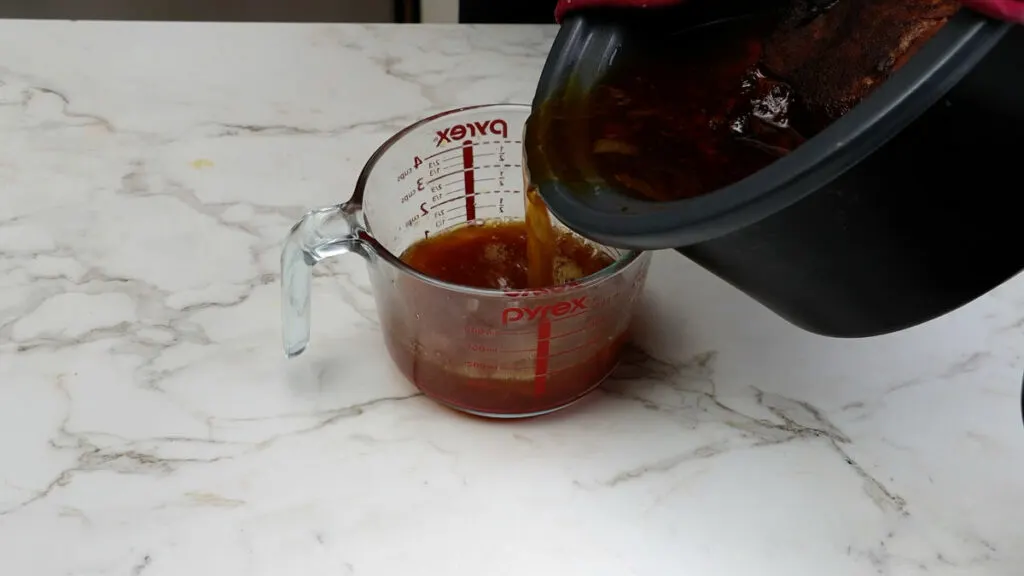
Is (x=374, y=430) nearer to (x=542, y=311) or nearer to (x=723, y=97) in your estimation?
(x=542, y=311)

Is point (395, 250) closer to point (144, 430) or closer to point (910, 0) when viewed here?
point (144, 430)

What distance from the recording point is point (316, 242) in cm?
75

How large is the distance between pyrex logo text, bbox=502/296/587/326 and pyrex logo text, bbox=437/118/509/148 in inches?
8.7

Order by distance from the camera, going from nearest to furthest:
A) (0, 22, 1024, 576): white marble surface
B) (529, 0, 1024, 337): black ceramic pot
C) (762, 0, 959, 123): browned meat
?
(529, 0, 1024, 337): black ceramic pot, (762, 0, 959, 123): browned meat, (0, 22, 1024, 576): white marble surface

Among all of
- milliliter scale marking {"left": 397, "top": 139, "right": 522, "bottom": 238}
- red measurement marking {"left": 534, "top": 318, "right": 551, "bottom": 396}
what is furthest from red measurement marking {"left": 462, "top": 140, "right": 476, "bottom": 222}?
red measurement marking {"left": 534, "top": 318, "right": 551, "bottom": 396}

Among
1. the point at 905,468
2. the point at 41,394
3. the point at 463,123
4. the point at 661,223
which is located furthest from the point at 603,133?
the point at 41,394

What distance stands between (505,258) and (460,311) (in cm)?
15

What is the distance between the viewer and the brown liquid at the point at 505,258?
0.81 meters

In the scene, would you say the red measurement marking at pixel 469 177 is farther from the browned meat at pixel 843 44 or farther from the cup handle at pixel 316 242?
the browned meat at pixel 843 44

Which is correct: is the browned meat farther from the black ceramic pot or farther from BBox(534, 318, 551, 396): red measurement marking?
BBox(534, 318, 551, 396): red measurement marking

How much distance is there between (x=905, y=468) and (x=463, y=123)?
47 cm

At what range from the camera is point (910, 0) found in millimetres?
607

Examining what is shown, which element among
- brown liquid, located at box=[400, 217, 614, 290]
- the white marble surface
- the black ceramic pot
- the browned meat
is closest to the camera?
the black ceramic pot

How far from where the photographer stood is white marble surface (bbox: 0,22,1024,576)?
70cm
